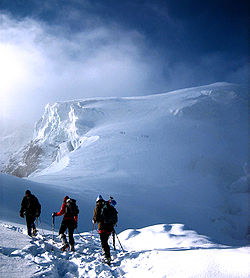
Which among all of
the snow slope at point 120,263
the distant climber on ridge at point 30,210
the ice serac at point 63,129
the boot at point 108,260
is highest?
the ice serac at point 63,129

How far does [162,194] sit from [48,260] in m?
17.7

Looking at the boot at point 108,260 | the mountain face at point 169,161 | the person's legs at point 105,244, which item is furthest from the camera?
the mountain face at point 169,161

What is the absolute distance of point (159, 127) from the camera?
39.3 metres

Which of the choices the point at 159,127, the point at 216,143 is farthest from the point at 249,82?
the point at 159,127

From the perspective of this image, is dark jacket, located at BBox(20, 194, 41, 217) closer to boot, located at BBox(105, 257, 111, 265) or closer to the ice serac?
boot, located at BBox(105, 257, 111, 265)

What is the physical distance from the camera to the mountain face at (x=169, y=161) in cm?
1873

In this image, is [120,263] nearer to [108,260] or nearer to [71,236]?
[108,260]

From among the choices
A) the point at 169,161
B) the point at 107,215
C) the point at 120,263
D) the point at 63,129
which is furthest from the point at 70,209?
the point at 63,129

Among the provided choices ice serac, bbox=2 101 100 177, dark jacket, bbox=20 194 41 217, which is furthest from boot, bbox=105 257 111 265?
ice serac, bbox=2 101 100 177

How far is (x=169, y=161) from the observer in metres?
29.4

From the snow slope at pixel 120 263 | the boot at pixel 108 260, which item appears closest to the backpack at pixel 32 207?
the snow slope at pixel 120 263

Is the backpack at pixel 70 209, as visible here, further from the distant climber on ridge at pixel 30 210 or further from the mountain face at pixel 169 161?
the mountain face at pixel 169 161

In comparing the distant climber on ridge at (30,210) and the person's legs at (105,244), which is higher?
the distant climber on ridge at (30,210)

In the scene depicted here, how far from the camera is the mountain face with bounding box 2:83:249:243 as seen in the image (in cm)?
1873
